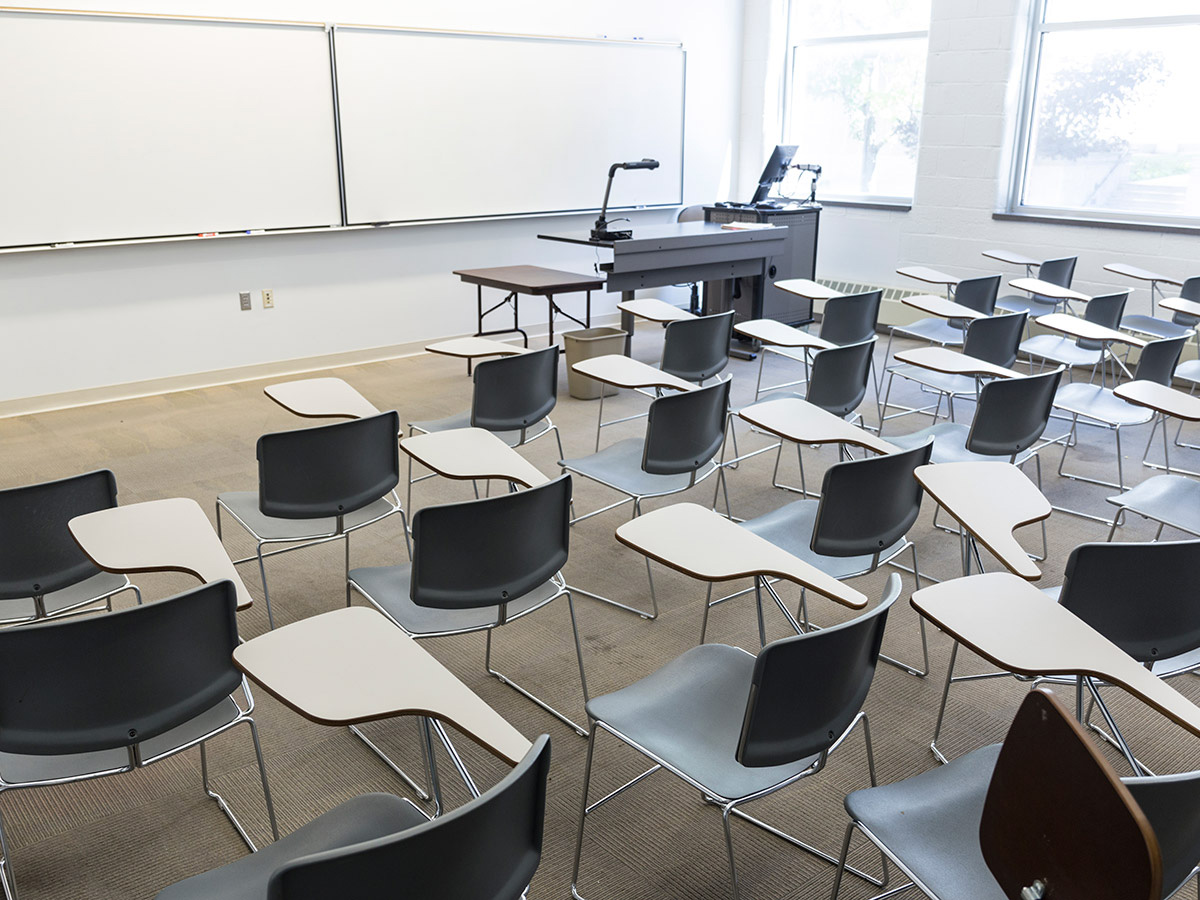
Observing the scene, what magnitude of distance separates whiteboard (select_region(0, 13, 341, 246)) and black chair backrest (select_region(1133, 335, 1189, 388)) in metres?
5.07

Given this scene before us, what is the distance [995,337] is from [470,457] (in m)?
3.09

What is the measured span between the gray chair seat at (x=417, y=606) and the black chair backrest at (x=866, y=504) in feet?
2.72

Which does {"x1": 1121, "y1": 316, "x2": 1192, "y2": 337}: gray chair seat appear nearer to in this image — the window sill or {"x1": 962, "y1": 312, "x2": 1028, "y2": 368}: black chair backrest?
the window sill

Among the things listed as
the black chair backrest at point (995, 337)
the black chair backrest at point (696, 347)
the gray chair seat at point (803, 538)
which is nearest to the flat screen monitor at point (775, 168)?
the black chair backrest at point (696, 347)

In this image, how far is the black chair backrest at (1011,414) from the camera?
3.76 m

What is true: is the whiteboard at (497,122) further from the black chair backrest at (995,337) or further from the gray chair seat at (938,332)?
the black chair backrest at (995,337)

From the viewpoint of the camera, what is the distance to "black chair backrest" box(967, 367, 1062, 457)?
148 inches

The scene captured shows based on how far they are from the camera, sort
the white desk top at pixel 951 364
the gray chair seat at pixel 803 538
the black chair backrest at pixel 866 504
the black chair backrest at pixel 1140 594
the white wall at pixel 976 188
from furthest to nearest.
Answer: the white wall at pixel 976 188, the white desk top at pixel 951 364, the gray chair seat at pixel 803 538, the black chair backrest at pixel 866 504, the black chair backrest at pixel 1140 594


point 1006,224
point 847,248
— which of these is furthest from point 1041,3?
point 847,248

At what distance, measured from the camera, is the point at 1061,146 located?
730cm

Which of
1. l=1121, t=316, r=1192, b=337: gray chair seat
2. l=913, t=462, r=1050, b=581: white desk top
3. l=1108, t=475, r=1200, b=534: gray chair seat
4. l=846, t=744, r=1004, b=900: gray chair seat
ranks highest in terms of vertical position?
l=913, t=462, r=1050, b=581: white desk top

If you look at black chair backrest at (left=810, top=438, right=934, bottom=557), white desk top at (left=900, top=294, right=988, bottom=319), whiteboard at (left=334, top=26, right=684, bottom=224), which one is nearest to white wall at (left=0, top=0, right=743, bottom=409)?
whiteboard at (left=334, top=26, right=684, bottom=224)

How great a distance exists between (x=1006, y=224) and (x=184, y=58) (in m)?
5.97

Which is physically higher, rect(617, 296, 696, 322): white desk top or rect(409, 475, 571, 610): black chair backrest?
rect(617, 296, 696, 322): white desk top
